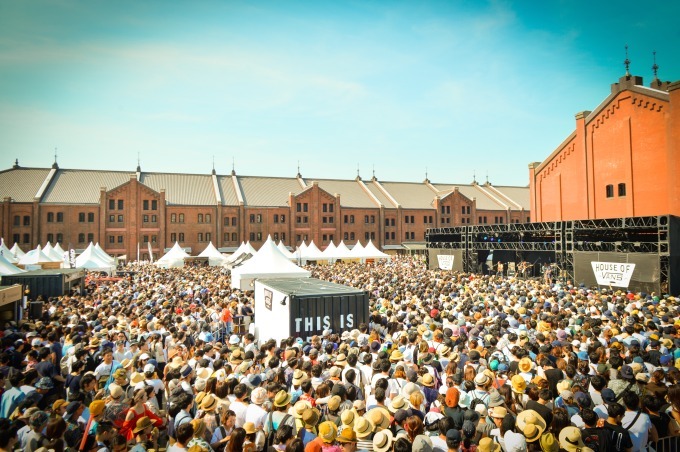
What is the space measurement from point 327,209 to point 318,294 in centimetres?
4755

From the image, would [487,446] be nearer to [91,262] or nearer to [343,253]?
[91,262]

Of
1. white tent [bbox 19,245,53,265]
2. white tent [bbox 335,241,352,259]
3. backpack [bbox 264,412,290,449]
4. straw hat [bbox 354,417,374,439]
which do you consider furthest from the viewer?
white tent [bbox 335,241,352,259]

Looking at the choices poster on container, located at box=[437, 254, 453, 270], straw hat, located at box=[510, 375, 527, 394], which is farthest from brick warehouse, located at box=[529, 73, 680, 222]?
straw hat, located at box=[510, 375, 527, 394]

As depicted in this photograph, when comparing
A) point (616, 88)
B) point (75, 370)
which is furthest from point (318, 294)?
point (616, 88)

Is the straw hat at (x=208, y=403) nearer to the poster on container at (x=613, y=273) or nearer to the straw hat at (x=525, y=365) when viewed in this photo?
the straw hat at (x=525, y=365)

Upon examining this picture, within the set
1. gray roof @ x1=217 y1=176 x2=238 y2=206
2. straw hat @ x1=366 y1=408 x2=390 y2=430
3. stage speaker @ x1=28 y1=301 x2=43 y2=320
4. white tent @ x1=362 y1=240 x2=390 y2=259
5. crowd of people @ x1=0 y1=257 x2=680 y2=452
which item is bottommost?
stage speaker @ x1=28 y1=301 x2=43 y2=320

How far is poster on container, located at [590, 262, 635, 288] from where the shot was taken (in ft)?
71.2

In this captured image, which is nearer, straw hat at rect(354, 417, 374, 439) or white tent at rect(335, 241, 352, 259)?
straw hat at rect(354, 417, 374, 439)

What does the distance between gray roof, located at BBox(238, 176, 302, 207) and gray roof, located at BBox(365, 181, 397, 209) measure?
42.5 ft

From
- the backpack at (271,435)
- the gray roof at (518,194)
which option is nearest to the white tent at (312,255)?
the backpack at (271,435)

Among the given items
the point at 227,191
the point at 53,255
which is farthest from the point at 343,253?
the point at 53,255

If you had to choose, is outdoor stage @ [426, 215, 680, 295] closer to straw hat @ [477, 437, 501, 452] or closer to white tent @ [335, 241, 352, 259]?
white tent @ [335, 241, 352, 259]

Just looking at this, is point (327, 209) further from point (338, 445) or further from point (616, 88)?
point (338, 445)

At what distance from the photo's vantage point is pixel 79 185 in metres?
51.9
